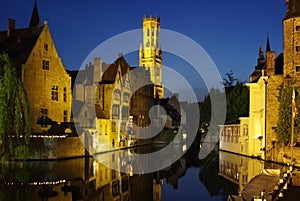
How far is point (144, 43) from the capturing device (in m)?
148

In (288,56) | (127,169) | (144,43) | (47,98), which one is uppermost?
(144,43)

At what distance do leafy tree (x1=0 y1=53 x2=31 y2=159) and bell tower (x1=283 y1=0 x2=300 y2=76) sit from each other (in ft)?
75.5

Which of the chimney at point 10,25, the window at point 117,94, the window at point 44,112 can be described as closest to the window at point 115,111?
the window at point 117,94

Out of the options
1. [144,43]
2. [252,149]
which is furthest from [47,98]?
[144,43]

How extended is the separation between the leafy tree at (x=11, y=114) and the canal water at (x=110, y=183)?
1537 mm

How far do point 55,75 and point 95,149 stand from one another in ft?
28.8

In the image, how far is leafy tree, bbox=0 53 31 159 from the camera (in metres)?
25.6

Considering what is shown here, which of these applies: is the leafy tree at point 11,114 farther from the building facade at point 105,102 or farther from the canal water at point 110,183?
the building facade at point 105,102

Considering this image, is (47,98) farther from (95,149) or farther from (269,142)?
(269,142)

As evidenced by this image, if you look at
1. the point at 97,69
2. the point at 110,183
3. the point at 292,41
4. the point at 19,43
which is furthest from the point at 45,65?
the point at 292,41

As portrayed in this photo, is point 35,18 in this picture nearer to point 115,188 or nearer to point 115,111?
point 115,111

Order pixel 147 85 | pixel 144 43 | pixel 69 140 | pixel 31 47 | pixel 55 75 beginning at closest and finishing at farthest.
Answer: pixel 69 140 < pixel 31 47 < pixel 55 75 < pixel 147 85 < pixel 144 43

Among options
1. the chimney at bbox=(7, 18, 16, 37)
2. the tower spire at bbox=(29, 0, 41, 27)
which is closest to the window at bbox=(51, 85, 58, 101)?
the chimney at bbox=(7, 18, 16, 37)

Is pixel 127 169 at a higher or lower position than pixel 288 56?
lower
